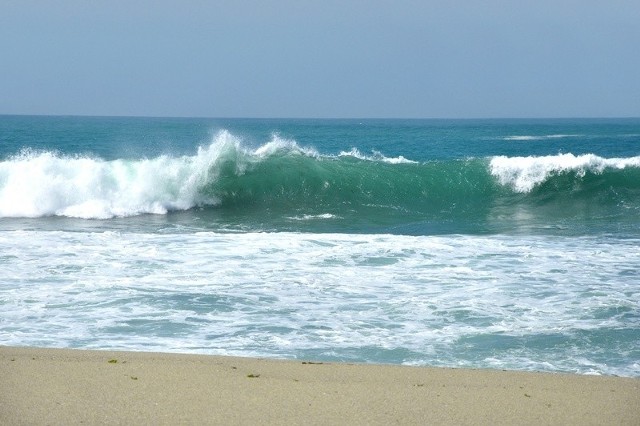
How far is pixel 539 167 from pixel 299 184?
6.06 m

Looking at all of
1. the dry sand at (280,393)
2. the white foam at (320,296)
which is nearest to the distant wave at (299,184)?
the white foam at (320,296)

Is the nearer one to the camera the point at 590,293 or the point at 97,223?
the point at 590,293

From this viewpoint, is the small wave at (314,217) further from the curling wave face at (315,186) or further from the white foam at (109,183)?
the white foam at (109,183)

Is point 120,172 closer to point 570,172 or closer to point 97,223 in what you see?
point 97,223

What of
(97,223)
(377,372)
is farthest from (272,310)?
(97,223)

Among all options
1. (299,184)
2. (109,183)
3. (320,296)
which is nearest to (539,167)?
(299,184)

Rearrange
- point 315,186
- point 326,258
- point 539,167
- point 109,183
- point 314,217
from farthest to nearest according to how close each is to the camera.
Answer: point 539,167
point 315,186
point 109,183
point 314,217
point 326,258

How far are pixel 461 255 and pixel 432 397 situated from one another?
5958 mm

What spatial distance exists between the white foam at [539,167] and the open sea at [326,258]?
0.05 metres

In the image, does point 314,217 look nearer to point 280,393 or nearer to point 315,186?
point 315,186

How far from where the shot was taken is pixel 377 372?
5.16 m

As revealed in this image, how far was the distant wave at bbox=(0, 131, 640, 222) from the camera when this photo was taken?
1688 cm

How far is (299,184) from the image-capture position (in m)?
19.4

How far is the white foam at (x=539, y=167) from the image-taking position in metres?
20.6
